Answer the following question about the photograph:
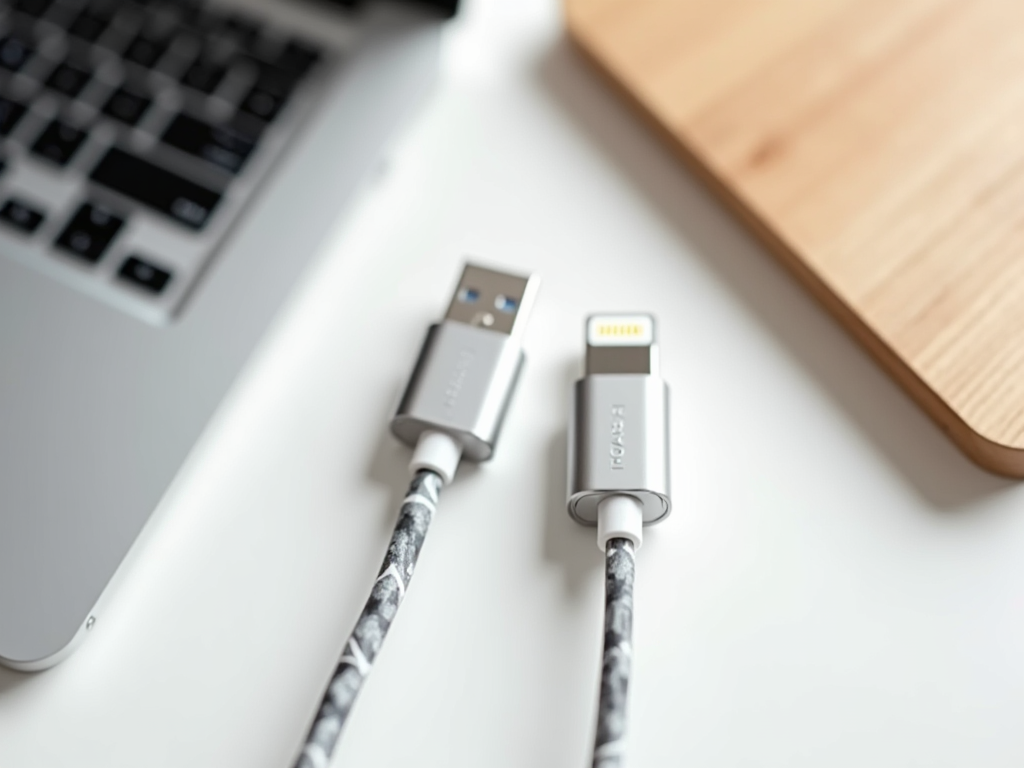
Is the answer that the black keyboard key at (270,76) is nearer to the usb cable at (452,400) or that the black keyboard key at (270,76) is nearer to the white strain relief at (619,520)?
the usb cable at (452,400)

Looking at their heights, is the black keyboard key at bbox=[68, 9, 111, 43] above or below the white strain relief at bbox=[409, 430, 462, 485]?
above

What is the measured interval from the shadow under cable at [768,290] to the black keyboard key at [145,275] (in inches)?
8.9

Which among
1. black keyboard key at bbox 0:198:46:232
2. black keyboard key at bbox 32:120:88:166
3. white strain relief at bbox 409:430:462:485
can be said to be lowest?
white strain relief at bbox 409:430:462:485

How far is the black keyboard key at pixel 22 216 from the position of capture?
467 millimetres

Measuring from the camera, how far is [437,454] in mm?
417

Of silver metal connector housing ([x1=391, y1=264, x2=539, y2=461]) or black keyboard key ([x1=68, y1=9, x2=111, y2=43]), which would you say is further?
black keyboard key ([x1=68, y1=9, x2=111, y2=43])

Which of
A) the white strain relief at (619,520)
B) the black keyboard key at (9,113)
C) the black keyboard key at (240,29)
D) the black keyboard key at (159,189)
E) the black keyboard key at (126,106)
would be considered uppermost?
the black keyboard key at (240,29)

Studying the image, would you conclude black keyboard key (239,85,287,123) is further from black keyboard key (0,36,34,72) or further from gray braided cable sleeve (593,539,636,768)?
gray braided cable sleeve (593,539,636,768)

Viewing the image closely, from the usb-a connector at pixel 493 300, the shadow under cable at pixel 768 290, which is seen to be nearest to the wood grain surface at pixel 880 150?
the shadow under cable at pixel 768 290

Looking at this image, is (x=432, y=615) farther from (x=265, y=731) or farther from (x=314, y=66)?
(x=314, y=66)

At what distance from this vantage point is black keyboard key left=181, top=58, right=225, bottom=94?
1.65ft

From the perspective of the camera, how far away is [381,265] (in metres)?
0.50

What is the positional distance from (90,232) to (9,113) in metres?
0.09

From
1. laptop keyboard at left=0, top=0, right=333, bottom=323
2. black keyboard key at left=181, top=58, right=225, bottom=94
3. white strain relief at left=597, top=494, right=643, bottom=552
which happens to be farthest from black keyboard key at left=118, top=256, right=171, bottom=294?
white strain relief at left=597, top=494, right=643, bottom=552
